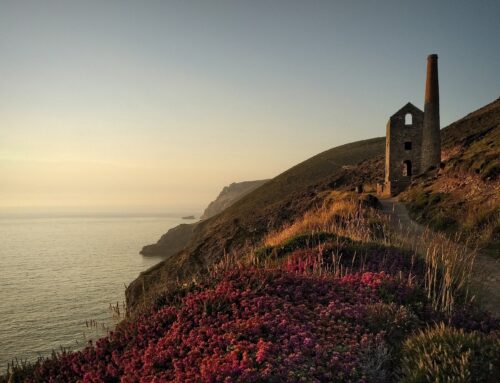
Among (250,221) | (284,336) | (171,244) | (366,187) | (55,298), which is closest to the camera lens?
(284,336)

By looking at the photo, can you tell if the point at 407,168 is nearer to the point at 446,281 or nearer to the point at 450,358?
the point at 446,281

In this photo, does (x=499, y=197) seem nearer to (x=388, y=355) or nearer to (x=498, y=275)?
(x=498, y=275)

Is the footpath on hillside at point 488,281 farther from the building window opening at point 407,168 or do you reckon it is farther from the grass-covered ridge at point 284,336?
the building window opening at point 407,168

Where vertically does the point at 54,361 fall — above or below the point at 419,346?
below

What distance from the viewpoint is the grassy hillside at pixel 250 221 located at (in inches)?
1481

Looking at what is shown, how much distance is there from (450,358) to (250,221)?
47.2 meters

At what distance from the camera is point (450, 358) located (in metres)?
4.61

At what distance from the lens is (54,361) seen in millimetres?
6477

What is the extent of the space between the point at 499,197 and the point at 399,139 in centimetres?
2421

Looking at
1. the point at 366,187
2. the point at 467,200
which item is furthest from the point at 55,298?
the point at 467,200

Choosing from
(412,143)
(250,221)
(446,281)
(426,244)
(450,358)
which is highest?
(412,143)

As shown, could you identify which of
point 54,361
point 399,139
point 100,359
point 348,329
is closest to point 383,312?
point 348,329

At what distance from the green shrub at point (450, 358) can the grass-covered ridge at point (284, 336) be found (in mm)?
19

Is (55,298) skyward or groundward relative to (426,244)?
groundward
